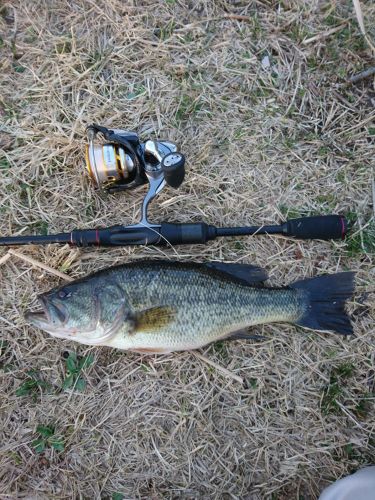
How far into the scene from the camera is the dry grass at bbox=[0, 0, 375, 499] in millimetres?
3301

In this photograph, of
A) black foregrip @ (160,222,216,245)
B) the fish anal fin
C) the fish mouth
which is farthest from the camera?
black foregrip @ (160,222,216,245)

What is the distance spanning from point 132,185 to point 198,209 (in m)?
0.55

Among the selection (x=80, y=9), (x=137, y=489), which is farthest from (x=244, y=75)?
(x=137, y=489)

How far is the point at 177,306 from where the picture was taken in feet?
9.86

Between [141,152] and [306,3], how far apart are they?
6.46ft

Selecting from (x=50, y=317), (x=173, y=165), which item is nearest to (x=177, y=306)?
(x=50, y=317)

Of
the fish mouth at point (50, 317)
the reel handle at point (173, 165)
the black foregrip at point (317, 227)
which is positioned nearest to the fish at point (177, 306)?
the fish mouth at point (50, 317)

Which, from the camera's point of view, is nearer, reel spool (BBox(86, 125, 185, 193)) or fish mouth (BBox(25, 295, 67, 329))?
fish mouth (BBox(25, 295, 67, 329))

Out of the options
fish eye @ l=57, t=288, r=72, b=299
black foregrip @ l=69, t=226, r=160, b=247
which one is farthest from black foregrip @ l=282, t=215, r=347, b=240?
fish eye @ l=57, t=288, r=72, b=299

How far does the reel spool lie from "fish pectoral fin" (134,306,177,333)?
894mm

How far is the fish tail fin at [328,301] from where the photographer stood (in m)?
3.20

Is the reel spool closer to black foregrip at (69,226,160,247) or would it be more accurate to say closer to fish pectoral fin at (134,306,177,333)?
black foregrip at (69,226,160,247)

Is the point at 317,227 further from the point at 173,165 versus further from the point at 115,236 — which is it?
the point at 115,236

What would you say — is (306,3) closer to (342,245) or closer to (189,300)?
(342,245)
